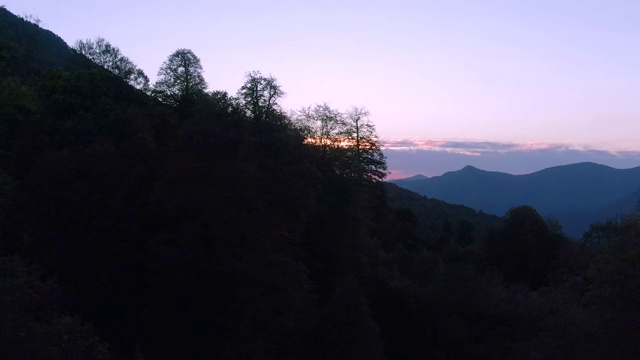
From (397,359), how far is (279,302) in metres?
12.1

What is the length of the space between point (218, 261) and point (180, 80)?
27079 mm

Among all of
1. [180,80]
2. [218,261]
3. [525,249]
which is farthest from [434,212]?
[218,261]

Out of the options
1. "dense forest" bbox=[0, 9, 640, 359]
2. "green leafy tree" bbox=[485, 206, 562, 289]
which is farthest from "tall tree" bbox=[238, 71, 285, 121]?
"green leafy tree" bbox=[485, 206, 562, 289]

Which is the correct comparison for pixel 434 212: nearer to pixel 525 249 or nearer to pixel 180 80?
pixel 525 249

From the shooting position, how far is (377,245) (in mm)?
39406

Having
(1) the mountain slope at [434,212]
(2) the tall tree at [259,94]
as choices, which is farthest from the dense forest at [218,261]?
(1) the mountain slope at [434,212]

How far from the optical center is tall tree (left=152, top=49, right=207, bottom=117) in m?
47.9

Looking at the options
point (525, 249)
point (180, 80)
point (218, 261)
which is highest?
point (180, 80)

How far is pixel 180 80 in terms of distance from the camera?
163 feet

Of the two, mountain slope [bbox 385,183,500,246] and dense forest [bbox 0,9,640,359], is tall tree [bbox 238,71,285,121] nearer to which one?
dense forest [bbox 0,9,640,359]

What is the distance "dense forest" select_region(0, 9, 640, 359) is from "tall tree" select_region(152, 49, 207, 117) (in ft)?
14.9

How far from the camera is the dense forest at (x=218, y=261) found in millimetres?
21141

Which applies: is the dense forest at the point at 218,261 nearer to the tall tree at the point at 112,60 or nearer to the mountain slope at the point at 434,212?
the tall tree at the point at 112,60

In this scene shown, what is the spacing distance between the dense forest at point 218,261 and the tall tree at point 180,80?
454 cm
